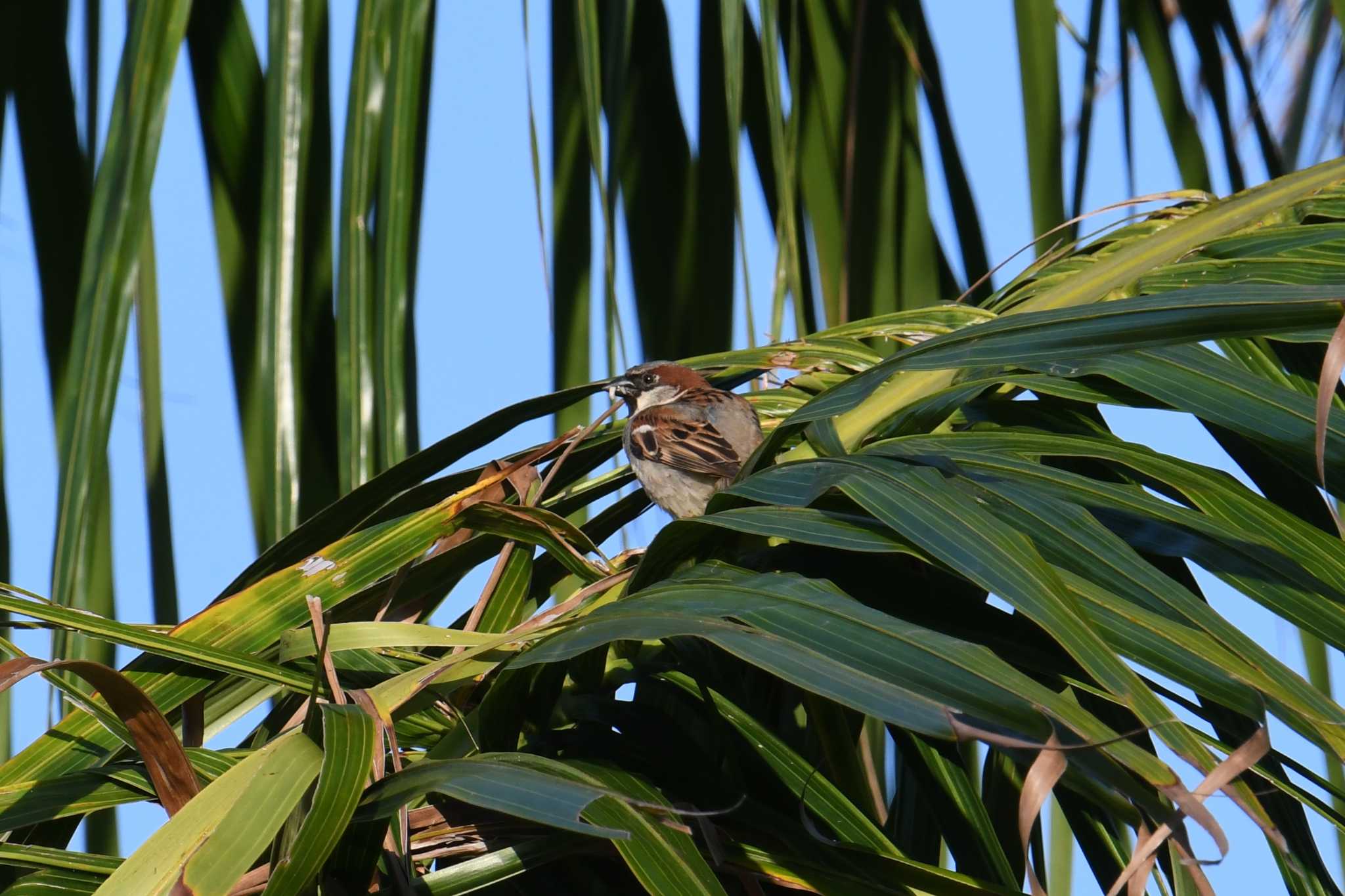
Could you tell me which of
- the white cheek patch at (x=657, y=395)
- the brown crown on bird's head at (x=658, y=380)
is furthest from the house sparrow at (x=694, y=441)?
the white cheek patch at (x=657, y=395)

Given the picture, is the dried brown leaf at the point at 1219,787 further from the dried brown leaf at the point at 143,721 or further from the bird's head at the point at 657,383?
the bird's head at the point at 657,383

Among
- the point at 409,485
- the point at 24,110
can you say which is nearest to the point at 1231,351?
the point at 409,485

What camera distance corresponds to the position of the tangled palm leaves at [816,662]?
4.42 ft

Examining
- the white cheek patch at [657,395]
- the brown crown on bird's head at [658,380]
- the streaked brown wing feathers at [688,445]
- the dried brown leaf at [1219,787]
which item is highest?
the brown crown on bird's head at [658,380]

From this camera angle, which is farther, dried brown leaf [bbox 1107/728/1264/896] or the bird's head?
the bird's head

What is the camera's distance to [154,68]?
2.33 metres

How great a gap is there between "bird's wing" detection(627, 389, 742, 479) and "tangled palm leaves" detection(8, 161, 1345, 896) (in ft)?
5.80

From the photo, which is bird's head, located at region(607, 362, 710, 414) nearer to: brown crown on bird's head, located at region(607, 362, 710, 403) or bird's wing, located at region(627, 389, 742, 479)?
brown crown on bird's head, located at region(607, 362, 710, 403)

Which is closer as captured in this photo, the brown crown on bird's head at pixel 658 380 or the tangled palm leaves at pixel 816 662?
the tangled palm leaves at pixel 816 662

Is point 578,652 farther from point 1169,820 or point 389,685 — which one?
point 1169,820

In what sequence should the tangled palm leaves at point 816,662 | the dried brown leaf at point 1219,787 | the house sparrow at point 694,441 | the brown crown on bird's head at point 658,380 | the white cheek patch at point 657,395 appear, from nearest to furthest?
the dried brown leaf at point 1219,787
the tangled palm leaves at point 816,662
the house sparrow at point 694,441
the brown crown on bird's head at point 658,380
the white cheek patch at point 657,395

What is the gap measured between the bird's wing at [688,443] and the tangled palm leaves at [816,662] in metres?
1.77

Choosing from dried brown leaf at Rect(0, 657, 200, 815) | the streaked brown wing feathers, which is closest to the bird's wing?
the streaked brown wing feathers

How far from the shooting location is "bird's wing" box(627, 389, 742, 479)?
13.9 ft
